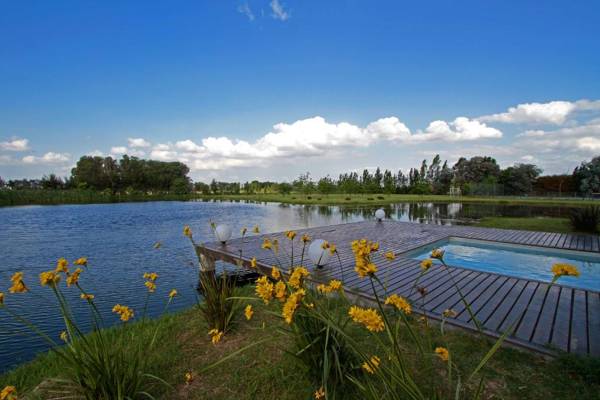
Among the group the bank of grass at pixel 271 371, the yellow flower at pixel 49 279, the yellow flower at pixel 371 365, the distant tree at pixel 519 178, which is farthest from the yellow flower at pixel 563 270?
the distant tree at pixel 519 178

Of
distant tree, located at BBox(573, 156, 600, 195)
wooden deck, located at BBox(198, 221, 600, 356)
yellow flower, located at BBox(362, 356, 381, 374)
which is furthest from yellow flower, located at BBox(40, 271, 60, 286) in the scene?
distant tree, located at BBox(573, 156, 600, 195)

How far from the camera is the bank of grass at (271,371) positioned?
160cm

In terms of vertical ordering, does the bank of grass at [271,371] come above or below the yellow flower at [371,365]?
below

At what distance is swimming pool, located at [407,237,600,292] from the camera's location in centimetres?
479

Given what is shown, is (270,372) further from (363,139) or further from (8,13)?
(363,139)

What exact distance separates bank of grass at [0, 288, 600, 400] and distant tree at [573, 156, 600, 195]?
37.3m

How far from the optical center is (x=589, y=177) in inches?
1117

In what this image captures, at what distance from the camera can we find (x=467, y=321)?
238cm

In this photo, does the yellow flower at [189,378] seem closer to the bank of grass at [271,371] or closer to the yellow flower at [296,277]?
the bank of grass at [271,371]

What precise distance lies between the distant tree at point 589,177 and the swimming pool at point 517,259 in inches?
1257

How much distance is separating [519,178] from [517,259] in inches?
1589

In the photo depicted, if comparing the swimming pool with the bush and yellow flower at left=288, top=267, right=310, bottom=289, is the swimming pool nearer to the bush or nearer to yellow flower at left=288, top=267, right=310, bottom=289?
the bush

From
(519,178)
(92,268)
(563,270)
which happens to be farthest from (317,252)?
(519,178)

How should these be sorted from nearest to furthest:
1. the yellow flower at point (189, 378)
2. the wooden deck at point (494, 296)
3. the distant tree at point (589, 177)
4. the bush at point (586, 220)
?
the yellow flower at point (189, 378) → the wooden deck at point (494, 296) → the bush at point (586, 220) → the distant tree at point (589, 177)
